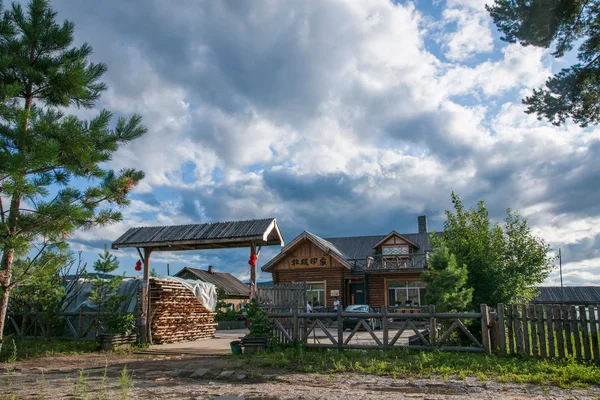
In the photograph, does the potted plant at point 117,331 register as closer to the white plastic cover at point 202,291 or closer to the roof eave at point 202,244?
the white plastic cover at point 202,291

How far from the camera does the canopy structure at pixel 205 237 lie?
17.8 metres

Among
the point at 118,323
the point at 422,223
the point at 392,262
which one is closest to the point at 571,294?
the point at 422,223

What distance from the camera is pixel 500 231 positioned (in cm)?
1611

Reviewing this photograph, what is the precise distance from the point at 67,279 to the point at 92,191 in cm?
780

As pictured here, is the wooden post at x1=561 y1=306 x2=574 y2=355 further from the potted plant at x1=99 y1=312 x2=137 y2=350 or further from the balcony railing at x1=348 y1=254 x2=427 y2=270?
the balcony railing at x1=348 y1=254 x2=427 y2=270

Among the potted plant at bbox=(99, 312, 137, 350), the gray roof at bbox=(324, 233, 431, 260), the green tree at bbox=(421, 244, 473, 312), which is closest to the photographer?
the green tree at bbox=(421, 244, 473, 312)

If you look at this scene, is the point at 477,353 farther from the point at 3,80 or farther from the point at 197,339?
the point at 3,80

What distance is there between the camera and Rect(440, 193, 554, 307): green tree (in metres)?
15.5

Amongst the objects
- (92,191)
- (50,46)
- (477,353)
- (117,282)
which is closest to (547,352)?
(477,353)

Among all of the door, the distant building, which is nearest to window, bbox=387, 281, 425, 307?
the door

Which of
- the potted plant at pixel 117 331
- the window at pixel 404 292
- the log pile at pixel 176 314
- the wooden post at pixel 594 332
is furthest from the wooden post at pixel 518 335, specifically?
the window at pixel 404 292

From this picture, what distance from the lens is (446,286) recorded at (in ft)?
44.3

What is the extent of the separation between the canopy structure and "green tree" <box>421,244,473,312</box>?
637 cm

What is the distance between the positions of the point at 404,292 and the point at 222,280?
21.5 m
